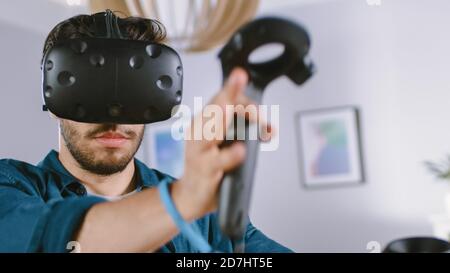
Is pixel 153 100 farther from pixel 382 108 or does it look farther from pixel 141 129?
pixel 382 108

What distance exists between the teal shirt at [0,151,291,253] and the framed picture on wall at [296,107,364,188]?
405 millimetres

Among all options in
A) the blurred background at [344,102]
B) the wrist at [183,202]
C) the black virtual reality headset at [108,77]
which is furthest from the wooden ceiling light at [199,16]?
the wrist at [183,202]

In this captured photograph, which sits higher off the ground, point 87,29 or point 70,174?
point 87,29

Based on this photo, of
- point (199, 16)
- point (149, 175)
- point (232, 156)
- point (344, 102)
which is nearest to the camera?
point (232, 156)

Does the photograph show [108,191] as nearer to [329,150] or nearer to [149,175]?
[149,175]

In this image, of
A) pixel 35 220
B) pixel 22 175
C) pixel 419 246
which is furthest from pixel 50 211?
pixel 419 246

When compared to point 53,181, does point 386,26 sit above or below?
above

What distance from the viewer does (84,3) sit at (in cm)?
46

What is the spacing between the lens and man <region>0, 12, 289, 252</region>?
230mm

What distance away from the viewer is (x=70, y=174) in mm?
405

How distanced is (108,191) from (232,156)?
0.22 m
